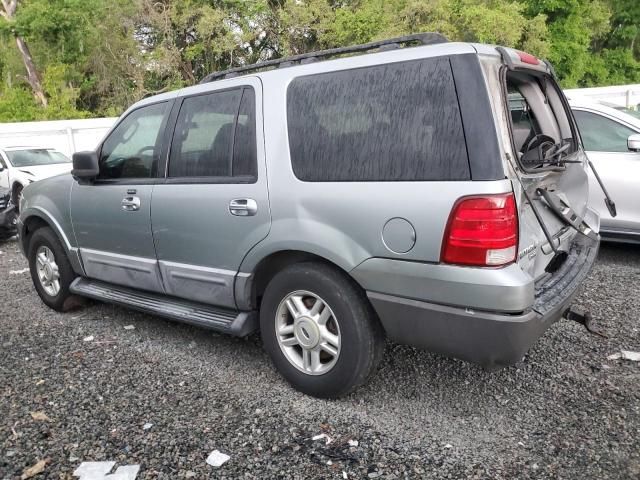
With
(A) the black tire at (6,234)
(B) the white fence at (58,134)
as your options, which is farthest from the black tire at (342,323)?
(B) the white fence at (58,134)

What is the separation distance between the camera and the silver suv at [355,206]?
258 cm

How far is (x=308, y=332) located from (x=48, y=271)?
3.00 metres

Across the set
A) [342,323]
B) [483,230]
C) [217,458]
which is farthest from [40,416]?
[483,230]

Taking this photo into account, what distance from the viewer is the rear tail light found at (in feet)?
8.28

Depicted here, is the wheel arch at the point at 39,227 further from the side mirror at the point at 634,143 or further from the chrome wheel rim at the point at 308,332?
the side mirror at the point at 634,143

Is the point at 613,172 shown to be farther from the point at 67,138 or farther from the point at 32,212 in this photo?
the point at 67,138

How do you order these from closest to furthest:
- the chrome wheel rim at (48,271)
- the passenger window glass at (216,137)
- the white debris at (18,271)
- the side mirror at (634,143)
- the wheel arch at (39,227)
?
the passenger window glass at (216,137) → the wheel arch at (39,227) → the chrome wheel rim at (48,271) → the side mirror at (634,143) → the white debris at (18,271)

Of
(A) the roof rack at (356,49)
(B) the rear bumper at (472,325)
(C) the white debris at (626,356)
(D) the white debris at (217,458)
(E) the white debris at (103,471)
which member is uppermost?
(A) the roof rack at (356,49)

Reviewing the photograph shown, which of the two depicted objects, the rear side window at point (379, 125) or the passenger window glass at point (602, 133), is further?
the passenger window glass at point (602, 133)

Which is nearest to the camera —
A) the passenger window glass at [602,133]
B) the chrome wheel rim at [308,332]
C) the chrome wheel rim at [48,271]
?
the chrome wheel rim at [308,332]

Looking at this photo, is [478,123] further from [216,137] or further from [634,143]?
[634,143]

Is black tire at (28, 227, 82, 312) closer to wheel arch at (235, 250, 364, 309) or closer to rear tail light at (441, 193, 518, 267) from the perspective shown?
wheel arch at (235, 250, 364, 309)

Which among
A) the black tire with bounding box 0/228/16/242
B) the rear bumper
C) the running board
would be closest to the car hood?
the black tire with bounding box 0/228/16/242

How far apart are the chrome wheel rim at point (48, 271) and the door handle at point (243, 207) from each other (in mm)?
2360
